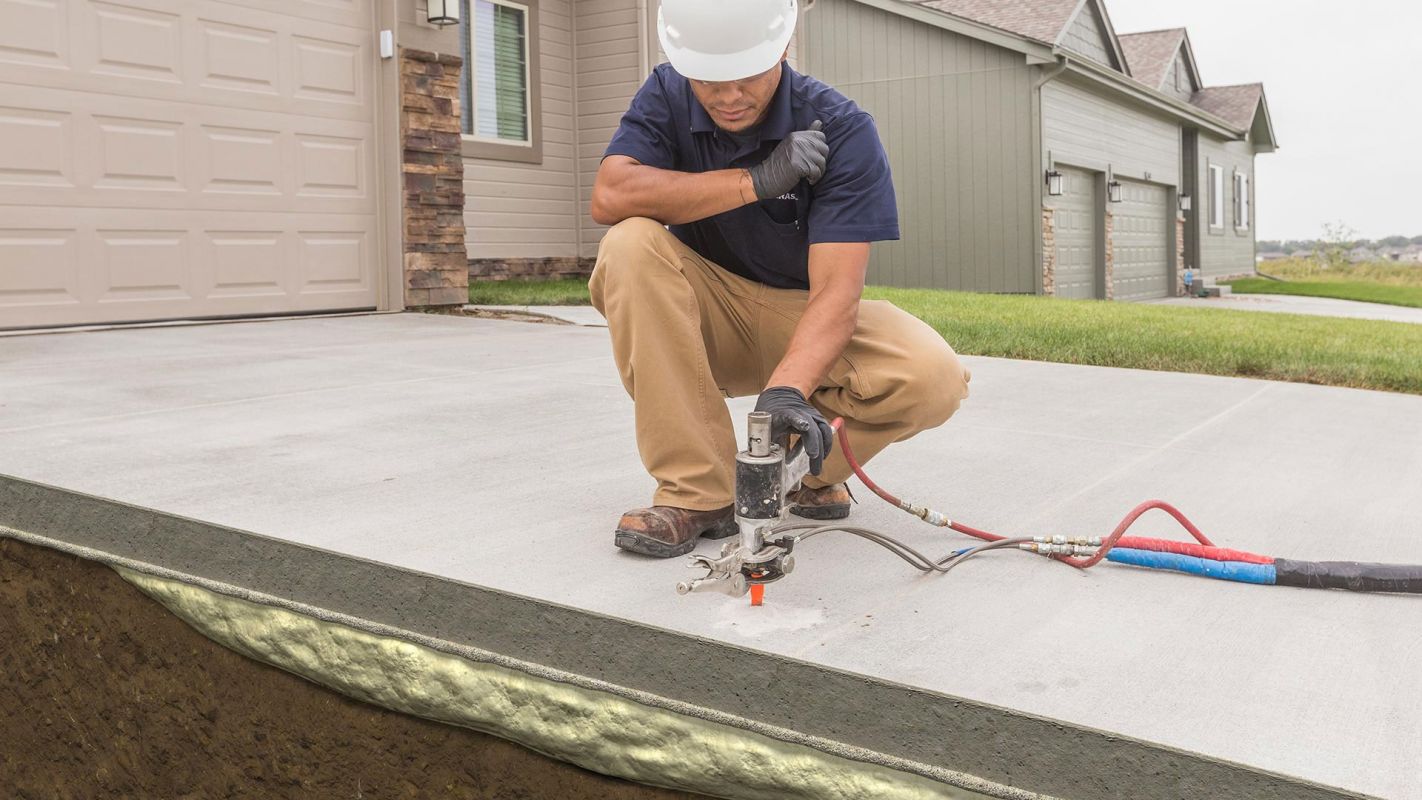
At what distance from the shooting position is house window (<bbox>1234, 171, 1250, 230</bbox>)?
2323 centimetres

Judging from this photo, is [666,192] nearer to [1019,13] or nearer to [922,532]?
[922,532]

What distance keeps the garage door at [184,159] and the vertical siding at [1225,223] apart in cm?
1707

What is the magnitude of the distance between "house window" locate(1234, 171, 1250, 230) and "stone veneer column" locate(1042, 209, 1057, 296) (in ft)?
35.7

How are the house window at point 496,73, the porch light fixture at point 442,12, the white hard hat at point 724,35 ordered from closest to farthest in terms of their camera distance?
the white hard hat at point 724,35
the porch light fixture at point 442,12
the house window at point 496,73

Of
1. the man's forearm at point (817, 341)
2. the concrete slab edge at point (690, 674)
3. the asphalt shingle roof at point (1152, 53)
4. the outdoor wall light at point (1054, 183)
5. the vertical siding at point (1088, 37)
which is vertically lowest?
the concrete slab edge at point (690, 674)

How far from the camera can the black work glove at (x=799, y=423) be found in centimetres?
197

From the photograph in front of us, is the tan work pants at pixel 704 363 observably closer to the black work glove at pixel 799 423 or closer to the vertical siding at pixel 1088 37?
the black work glove at pixel 799 423

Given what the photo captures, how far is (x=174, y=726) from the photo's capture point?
2637 millimetres

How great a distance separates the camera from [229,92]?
22.1 ft

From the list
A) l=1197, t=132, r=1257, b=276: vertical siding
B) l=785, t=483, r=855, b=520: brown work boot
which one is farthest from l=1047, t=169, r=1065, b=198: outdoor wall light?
l=785, t=483, r=855, b=520: brown work boot

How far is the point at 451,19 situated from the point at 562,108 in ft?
12.2

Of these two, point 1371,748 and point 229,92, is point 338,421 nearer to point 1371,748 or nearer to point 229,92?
point 1371,748

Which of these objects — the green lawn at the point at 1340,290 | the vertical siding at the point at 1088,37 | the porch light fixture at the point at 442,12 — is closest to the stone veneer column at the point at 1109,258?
the vertical siding at the point at 1088,37

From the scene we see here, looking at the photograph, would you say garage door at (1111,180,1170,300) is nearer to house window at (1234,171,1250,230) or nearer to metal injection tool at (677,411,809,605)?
house window at (1234,171,1250,230)
